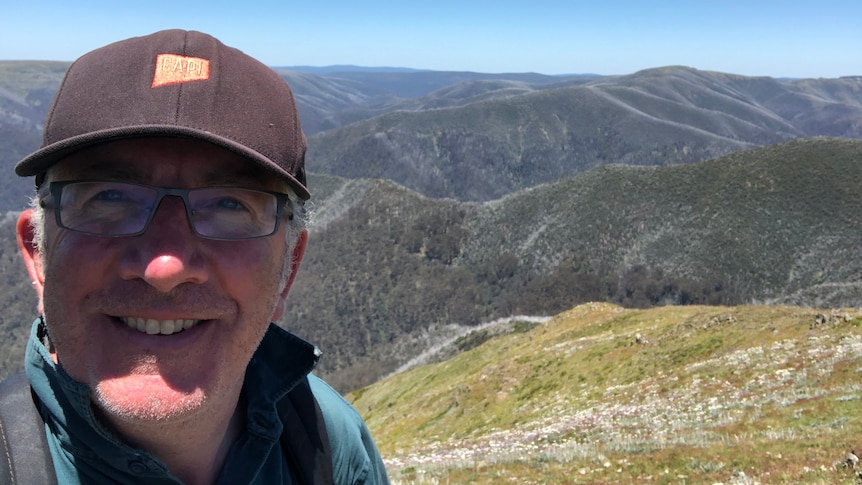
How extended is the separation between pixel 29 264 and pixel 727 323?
33.7 meters

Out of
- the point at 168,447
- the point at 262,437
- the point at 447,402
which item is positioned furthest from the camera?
the point at 447,402

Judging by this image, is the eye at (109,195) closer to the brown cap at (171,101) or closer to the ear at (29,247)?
the brown cap at (171,101)

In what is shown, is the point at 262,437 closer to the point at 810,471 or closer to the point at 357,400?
the point at 810,471

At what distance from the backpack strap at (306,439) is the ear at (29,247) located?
163 centimetres

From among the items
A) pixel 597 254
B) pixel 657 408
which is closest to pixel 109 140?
pixel 657 408

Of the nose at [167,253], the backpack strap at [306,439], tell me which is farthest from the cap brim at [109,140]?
the backpack strap at [306,439]

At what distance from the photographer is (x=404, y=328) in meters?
165

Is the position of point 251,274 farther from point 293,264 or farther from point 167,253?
point 293,264

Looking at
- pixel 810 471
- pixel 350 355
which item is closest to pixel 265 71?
pixel 810 471

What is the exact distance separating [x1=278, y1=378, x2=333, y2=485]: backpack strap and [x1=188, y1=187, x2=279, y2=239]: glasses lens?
132 centimetres

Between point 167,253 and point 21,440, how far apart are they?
103 centimetres

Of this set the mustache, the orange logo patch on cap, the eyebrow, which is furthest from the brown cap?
the mustache

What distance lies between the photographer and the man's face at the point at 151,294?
Result: 105 inches

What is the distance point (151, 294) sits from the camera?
2723mm
